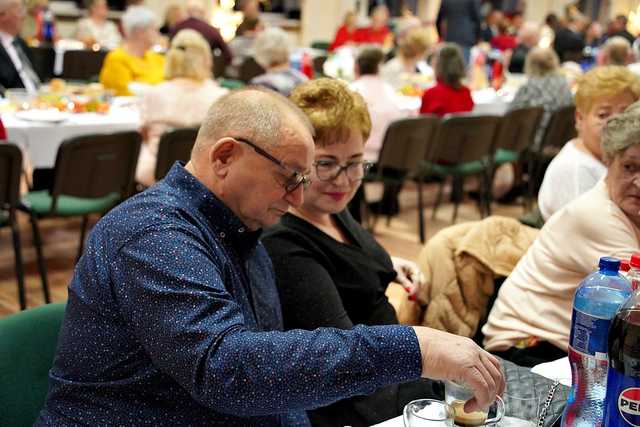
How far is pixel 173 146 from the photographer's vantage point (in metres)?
4.44

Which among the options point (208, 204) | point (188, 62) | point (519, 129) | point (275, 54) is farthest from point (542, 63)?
point (208, 204)

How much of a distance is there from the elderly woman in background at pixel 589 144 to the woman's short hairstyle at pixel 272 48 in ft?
10.8

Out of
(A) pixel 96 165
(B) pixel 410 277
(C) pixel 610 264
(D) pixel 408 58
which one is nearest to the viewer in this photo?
(C) pixel 610 264

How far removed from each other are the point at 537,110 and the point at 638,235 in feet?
14.1

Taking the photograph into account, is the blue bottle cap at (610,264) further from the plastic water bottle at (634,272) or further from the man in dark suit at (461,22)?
the man in dark suit at (461,22)

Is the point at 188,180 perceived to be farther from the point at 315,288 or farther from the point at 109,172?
the point at 109,172

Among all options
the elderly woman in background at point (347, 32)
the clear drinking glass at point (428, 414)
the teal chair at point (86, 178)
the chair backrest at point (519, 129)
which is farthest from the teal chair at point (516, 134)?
the elderly woman in background at point (347, 32)

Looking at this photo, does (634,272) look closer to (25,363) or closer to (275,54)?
(25,363)

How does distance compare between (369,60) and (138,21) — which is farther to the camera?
(138,21)

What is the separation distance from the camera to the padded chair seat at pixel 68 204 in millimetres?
4234

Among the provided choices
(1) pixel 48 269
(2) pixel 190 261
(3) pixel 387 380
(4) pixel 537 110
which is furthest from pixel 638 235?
(4) pixel 537 110

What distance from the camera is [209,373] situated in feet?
4.22

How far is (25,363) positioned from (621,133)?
151 centimetres

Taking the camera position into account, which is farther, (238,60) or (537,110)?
(238,60)
